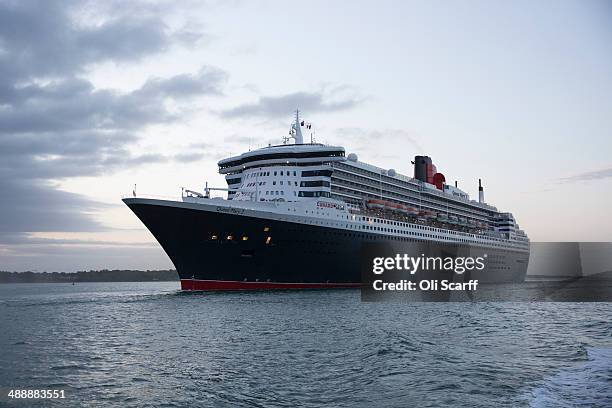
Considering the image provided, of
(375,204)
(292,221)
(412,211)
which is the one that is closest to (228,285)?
(292,221)

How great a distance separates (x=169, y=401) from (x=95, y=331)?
16820 millimetres

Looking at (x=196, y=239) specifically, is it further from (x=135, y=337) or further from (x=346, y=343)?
(x=346, y=343)

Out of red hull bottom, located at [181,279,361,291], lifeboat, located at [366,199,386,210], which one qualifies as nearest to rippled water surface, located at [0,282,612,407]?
red hull bottom, located at [181,279,361,291]

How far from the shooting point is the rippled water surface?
14352 mm

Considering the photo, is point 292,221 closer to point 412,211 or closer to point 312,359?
point 412,211

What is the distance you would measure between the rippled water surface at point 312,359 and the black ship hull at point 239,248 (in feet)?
43.2

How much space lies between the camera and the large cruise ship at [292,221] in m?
46.9

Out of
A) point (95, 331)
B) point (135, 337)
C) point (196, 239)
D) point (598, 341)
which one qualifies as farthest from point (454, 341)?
point (196, 239)

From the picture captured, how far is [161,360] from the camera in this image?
19469 mm

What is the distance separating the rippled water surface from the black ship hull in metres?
13.2

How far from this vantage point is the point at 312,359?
1914 centimetres

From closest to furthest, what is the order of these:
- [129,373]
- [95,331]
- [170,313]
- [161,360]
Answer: [129,373] → [161,360] → [95,331] → [170,313]

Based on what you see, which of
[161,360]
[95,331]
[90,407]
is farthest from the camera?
[95,331]

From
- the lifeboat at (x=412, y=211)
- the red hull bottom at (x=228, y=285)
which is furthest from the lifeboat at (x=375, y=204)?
the red hull bottom at (x=228, y=285)
